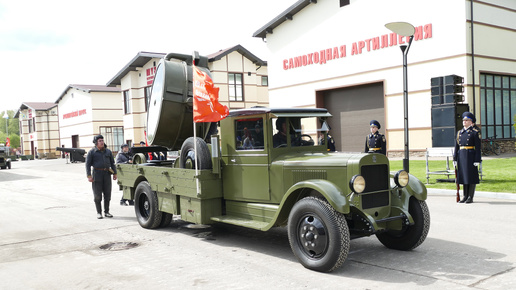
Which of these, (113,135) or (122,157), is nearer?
(122,157)

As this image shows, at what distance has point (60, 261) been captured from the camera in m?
6.07

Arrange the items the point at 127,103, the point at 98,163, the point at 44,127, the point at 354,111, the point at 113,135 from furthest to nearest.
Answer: the point at 44,127 < the point at 113,135 < the point at 127,103 < the point at 354,111 < the point at 98,163

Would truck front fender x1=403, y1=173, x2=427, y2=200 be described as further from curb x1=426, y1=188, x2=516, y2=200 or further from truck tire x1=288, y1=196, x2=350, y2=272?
curb x1=426, y1=188, x2=516, y2=200

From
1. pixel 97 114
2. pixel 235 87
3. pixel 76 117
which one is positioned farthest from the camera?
Answer: pixel 76 117

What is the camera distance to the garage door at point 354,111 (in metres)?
22.5

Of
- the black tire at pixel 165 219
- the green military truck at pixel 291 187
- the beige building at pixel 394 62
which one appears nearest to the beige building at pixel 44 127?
the beige building at pixel 394 62

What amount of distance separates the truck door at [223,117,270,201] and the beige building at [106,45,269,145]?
25.5 meters

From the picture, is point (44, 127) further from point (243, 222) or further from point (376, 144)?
point (243, 222)

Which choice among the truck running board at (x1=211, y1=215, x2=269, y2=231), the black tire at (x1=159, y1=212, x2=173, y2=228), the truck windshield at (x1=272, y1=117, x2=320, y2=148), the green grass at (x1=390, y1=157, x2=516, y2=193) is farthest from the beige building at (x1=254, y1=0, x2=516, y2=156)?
the truck running board at (x1=211, y1=215, x2=269, y2=231)

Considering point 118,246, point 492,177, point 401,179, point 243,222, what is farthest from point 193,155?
point 492,177

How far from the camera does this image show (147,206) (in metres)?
8.41

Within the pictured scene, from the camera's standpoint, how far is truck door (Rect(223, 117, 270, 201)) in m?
6.22

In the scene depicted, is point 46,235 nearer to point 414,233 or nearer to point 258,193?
point 258,193

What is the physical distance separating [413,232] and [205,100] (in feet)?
12.0
